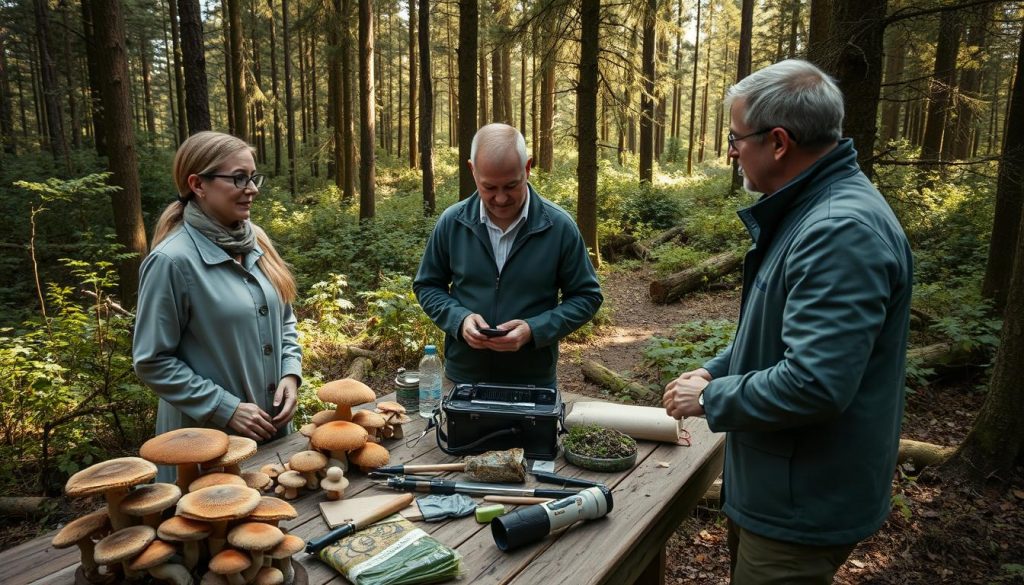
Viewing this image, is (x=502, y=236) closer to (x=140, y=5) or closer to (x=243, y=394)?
(x=243, y=394)

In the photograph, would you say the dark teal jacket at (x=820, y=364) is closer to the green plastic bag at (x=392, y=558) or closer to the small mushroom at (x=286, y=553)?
the green plastic bag at (x=392, y=558)

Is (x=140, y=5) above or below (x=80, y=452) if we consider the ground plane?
above

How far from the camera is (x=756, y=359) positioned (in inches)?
73.8

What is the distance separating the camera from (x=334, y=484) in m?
2.04

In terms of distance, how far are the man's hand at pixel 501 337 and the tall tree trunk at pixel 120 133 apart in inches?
211

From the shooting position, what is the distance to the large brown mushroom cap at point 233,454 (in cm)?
160

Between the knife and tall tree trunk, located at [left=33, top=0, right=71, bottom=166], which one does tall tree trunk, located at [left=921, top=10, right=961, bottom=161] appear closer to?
the knife

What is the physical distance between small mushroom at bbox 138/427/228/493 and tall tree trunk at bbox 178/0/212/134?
608 cm

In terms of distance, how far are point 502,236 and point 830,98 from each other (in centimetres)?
162

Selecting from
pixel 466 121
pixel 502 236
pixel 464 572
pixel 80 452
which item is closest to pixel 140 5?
pixel 466 121

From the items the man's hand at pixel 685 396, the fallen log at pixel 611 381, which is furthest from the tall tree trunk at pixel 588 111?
the man's hand at pixel 685 396

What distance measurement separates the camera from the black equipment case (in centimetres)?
229

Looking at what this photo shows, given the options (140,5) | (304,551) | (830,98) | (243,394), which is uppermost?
(140,5)

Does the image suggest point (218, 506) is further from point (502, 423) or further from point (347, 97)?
point (347, 97)
